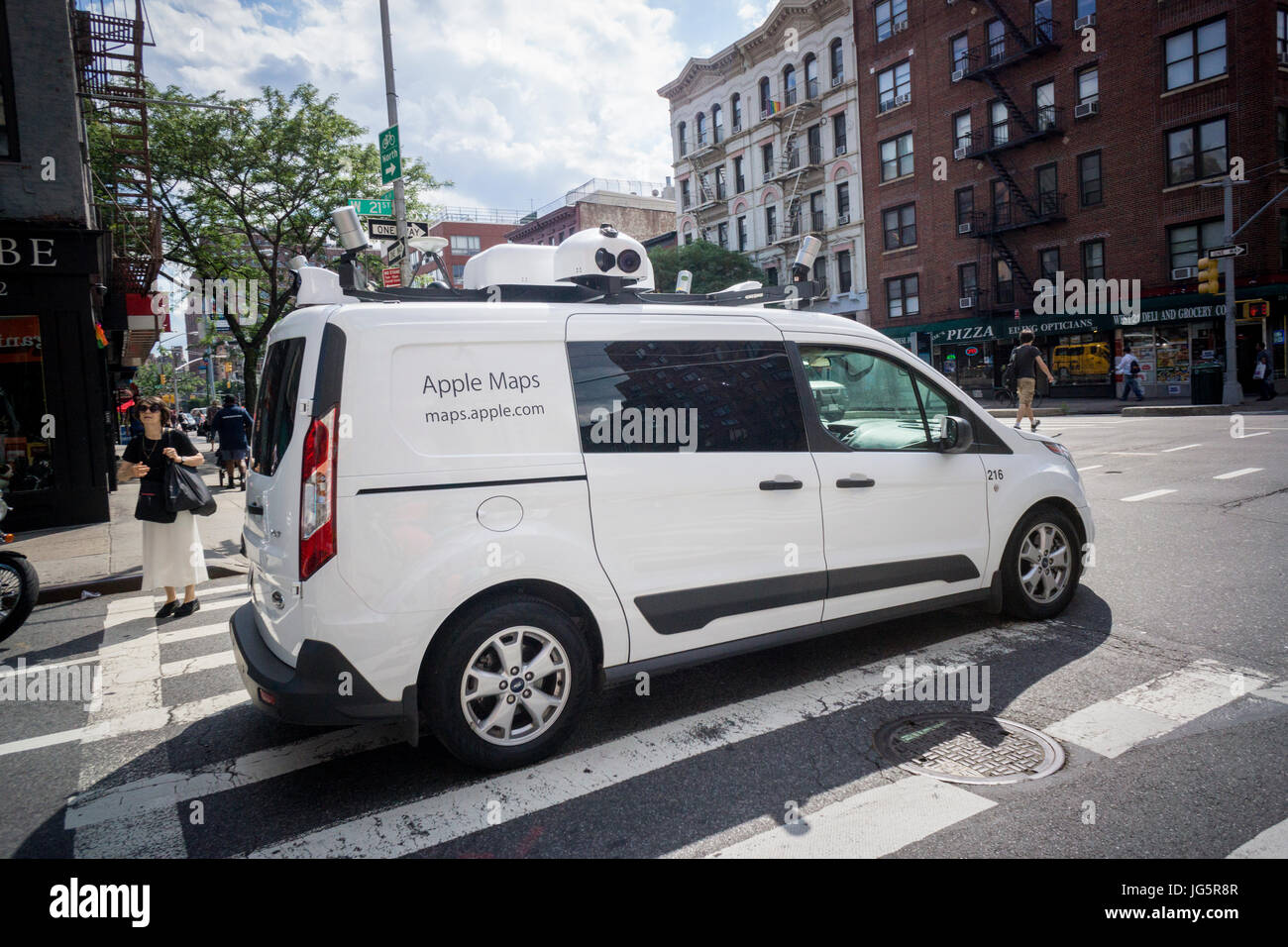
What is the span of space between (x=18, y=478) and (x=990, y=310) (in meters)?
34.2

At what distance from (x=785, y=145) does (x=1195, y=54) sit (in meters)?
19.8

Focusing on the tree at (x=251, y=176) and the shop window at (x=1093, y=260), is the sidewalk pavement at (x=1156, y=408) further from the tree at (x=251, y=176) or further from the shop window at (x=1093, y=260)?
the tree at (x=251, y=176)

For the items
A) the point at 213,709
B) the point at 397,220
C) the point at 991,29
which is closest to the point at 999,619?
the point at 213,709

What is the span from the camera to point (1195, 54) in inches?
1090

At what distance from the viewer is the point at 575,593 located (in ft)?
12.1

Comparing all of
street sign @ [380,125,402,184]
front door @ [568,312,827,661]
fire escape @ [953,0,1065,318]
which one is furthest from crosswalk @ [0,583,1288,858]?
fire escape @ [953,0,1065,318]

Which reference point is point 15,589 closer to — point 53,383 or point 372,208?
point 53,383

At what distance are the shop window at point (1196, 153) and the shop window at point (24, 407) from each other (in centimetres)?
3276

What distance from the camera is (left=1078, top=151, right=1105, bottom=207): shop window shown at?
103ft

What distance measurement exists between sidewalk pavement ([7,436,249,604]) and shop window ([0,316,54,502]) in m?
1.10

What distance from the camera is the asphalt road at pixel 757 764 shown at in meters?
3.02

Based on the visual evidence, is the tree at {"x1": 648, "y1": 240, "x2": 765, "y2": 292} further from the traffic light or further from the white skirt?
the white skirt

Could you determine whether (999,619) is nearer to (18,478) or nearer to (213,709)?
(213,709)

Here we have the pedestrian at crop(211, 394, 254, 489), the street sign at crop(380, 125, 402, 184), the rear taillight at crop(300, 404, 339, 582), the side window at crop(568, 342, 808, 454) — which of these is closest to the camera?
the rear taillight at crop(300, 404, 339, 582)
